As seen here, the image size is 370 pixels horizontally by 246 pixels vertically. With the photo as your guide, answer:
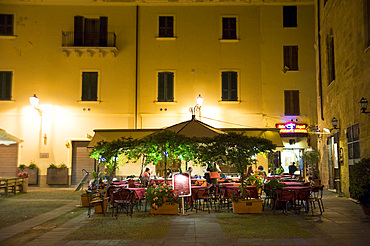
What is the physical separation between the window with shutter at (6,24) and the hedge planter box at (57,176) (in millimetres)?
8050

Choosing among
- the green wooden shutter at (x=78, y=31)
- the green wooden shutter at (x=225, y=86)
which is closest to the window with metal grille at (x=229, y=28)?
the green wooden shutter at (x=225, y=86)

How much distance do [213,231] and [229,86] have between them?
14568mm

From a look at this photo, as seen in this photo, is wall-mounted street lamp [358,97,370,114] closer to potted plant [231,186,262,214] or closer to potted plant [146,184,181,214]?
potted plant [231,186,262,214]

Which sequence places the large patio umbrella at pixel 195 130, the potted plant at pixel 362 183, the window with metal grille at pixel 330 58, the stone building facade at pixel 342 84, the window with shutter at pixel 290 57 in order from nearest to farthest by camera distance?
1. the potted plant at pixel 362 183
2. the large patio umbrella at pixel 195 130
3. the stone building facade at pixel 342 84
4. the window with metal grille at pixel 330 58
5. the window with shutter at pixel 290 57

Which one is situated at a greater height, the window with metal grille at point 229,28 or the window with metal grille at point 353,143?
the window with metal grille at point 229,28

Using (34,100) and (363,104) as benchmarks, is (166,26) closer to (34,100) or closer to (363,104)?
(34,100)

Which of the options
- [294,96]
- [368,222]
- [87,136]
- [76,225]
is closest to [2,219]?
[76,225]

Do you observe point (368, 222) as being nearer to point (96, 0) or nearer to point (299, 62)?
point (299, 62)

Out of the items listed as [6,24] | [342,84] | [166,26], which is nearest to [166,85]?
[166,26]

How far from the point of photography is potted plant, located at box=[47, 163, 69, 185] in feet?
72.5

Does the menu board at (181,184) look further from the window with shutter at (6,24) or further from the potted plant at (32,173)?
the window with shutter at (6,24)

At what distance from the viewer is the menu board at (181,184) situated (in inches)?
458

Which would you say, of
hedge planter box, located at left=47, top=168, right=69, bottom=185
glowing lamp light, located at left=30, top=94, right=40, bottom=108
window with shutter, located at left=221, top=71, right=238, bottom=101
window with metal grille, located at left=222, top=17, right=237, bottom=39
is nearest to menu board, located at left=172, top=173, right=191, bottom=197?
window with shutter, located at left=221, top=71, right=238, bottom=101

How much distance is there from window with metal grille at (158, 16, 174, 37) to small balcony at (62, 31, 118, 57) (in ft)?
8.70
